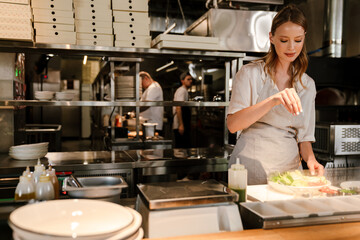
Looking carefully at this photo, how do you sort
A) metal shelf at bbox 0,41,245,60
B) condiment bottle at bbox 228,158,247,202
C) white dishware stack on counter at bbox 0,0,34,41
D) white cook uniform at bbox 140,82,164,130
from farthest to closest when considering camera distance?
white cook uniform at bbox 140,82,164,130 → metal shelf at bbox 0,41,245,60 → white dishware stack on counter at bbox 0,0,34,41 → condiment bottle at bbox 228,158,247,202

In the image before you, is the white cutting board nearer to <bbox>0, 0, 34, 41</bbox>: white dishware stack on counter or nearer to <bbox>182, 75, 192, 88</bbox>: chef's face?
<bbox>0, 0, 34, 41</bbox>: white dishware stack on counter

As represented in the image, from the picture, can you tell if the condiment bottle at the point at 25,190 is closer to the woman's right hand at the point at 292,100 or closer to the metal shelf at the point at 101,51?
the woman's right hand at the point at 292,100

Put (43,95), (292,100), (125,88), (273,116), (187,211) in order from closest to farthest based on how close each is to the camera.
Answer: (187,211), (292,100), (273,116), (43,95), (125,88)

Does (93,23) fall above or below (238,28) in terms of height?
below

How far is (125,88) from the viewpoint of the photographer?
13.5ft

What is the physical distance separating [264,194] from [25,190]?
1.11m

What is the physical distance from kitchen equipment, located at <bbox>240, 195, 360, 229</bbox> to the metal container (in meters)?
3.08

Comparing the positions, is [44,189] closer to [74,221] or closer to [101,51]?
[74,221]

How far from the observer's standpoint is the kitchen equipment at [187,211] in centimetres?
119

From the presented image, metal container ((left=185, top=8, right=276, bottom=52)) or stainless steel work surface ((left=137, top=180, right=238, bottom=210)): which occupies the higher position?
metal container ((left=185, top=8, right=276, bottom=52))

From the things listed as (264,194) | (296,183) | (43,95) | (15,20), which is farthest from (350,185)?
(15,20)

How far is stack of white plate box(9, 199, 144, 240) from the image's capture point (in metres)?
0.95

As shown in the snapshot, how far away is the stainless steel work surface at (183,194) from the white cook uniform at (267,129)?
0.90m

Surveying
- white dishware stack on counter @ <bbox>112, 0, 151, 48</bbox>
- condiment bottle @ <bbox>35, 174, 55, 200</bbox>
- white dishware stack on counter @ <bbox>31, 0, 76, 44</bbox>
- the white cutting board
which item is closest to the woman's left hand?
the white cutting board
